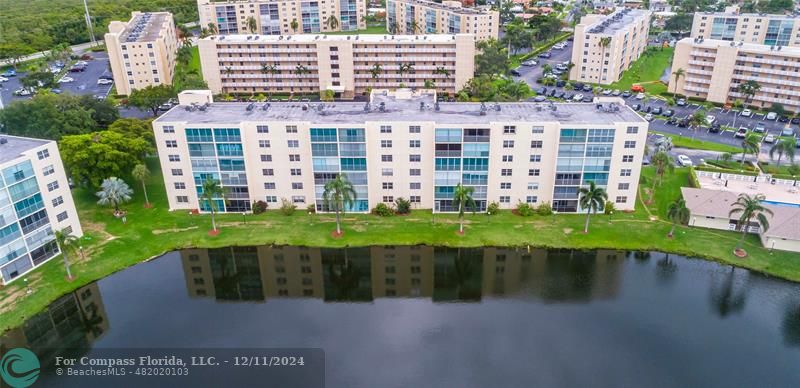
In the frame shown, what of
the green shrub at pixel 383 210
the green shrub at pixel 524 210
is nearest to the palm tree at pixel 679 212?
the green shrub at pixel 524 210

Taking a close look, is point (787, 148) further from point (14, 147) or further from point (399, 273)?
point (14, 147)

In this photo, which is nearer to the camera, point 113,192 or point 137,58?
point 113,192

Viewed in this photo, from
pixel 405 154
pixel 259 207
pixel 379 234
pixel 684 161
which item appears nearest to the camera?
pixel 379 234

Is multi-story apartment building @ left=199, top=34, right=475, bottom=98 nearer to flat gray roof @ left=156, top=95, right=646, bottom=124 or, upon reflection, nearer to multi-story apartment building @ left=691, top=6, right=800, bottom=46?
flat gray roof @ left=156, top=95, right=646, bottom=124

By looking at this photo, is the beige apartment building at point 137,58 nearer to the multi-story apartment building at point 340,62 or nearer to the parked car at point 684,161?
the multi-story apartment building at point 340,62

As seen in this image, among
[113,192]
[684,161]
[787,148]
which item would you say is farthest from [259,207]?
[787,148]

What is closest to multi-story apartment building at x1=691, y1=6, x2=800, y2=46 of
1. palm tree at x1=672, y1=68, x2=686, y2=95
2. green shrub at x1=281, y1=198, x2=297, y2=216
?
palm tree at x1=672, y1=68, x2=686, y2=95

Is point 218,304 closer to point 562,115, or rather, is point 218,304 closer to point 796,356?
point 562,115
